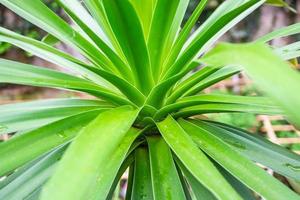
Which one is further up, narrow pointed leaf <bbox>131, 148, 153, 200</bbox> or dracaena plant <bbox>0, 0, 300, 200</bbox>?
dracaena plant <bbox>0, 0, 300, 200</bbox>

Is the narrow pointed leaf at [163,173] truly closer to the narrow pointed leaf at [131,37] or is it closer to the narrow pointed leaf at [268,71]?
the narrow pointed leaf at [131,37]

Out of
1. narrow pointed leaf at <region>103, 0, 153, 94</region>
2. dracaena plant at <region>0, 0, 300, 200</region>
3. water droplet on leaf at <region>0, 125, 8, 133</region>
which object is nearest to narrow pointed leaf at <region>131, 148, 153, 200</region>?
dracaena plant at <region>0, 0, 300, 200</region>

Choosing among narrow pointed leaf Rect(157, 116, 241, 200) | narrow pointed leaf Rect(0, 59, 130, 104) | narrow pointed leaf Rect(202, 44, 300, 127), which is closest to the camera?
narrow pointed leaf Rect(202, 44, 300, 127)

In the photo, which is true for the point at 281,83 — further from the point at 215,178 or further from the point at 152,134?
the point at 152,134

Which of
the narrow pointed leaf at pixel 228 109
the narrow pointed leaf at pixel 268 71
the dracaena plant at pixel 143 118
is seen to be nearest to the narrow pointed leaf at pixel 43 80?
the dracaena plant at pixel 143 118

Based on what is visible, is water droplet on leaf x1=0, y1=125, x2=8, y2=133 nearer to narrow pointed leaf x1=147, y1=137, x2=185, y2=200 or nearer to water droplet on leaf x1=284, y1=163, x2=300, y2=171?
narrow pointed leaf x1=147, y1=137, x2=185, y2=200

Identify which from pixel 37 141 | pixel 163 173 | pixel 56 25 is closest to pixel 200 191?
pixel 163 173

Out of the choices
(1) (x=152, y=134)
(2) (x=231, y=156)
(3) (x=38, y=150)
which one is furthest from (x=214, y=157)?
(3) (x=38, y=150)

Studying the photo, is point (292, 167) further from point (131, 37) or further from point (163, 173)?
point (131, 37)
